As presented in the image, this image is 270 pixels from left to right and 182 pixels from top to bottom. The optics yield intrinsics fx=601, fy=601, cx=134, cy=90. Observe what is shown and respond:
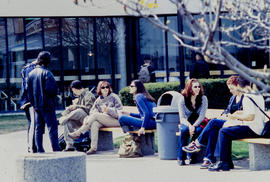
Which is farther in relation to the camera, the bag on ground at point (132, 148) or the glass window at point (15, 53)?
the glass window at point (15, 53)

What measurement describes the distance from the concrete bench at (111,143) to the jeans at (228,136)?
2.10 metres

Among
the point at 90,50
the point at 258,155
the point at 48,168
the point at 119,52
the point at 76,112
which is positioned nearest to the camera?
the point at 48,168

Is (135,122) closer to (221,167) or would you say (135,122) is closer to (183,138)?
(183,138)

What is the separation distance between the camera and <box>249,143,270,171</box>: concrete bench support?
348 inches

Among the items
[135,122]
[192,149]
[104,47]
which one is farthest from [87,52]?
[192,149]

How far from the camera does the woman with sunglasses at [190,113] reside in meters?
9.78

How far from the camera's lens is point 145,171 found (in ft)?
30.4

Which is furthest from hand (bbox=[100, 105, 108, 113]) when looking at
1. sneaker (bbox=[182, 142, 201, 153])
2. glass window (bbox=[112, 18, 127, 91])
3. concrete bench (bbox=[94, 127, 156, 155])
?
glass window (bbox=[112, 18, 127, 91])

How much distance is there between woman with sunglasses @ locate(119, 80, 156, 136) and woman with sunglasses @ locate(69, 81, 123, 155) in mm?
722

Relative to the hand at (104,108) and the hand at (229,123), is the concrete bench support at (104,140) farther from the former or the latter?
the hand at (229,123)

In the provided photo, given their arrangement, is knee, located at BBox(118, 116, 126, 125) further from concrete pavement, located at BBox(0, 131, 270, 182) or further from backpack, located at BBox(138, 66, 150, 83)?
backpack, located at BBox(138, 66, 150, 83)

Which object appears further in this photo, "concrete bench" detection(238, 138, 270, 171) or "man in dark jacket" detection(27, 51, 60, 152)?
"man in dark jacket" detection(27, 51, 60, 152)

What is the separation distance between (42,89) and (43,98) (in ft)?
0.52

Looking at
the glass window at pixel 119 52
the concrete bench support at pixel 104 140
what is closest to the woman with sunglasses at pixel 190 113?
the concrete bench support at pixel 104 140
